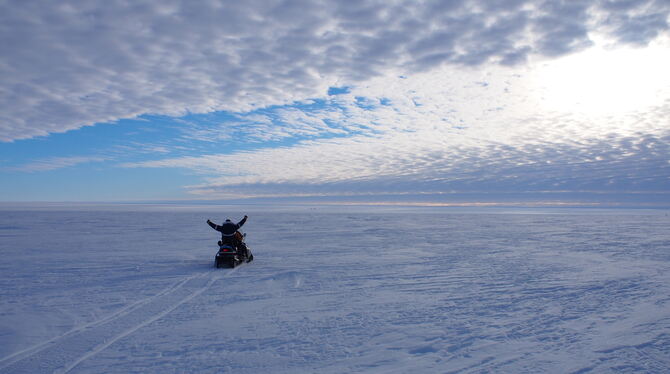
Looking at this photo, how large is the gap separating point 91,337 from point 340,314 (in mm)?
3405

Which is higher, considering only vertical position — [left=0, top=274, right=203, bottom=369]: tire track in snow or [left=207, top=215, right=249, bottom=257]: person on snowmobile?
[left=207, top=215, right=249, bottom=257]: person on snowmobile

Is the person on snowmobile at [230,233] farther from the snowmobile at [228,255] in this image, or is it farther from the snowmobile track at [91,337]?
the snowmobile track at [91,337]

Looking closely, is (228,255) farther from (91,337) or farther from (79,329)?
(91,337)

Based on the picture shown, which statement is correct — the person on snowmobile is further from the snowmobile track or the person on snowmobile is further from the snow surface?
the snowmobile track

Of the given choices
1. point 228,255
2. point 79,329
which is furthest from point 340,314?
point 228,255

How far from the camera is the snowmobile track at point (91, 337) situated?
179 inches

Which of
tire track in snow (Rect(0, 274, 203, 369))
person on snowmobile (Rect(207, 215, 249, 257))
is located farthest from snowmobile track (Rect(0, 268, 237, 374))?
person on snowmobile (Rect(207, 215, 249, 257))

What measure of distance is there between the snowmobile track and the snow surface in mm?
24

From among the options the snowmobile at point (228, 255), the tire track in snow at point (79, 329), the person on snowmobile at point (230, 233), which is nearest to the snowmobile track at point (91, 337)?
the tire track in snow at point (79, 329)

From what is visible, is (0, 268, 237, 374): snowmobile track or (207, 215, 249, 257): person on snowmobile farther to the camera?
(207, 215, 249, 257): person on snowmobile

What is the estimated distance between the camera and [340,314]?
6.41 metres

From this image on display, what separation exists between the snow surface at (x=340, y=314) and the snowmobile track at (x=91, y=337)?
24 mm

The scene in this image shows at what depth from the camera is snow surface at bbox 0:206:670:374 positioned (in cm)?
462

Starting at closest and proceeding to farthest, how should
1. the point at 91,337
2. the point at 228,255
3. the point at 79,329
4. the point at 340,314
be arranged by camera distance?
the point at 91,337, the point at 79,329, the point at 340,314, the point at 228,255
